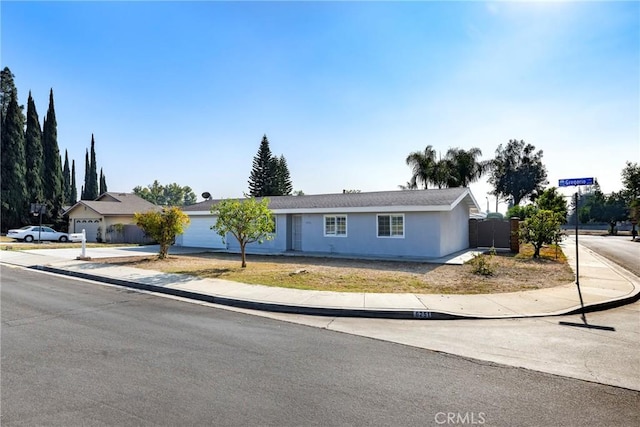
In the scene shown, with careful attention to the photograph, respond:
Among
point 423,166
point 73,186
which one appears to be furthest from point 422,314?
point 73,186

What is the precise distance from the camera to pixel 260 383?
3965mm

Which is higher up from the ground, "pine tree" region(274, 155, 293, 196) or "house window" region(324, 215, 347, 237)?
"pine tree" region(274, 155, 293, 196)

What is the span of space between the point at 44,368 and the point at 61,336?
4.77 ft

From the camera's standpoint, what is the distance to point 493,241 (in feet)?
71.5

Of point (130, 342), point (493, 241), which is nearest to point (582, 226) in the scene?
point (493, 241)

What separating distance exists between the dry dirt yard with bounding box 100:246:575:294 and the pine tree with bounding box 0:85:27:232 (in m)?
34.1

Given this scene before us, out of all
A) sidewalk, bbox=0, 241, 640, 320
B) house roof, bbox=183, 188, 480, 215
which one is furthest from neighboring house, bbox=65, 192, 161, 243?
sidewalk, bbox=0, 241, 640, 320

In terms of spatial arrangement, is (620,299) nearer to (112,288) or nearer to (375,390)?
(375,390)

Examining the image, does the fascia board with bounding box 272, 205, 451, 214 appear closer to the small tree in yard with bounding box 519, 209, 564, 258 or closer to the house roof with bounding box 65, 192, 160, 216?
the small tree in yard with bounding box 519, 209, 564, 258

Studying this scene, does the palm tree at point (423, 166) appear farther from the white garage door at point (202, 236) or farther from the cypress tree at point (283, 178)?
the white garage door at point (202, 236)

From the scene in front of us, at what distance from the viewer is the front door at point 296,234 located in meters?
20.7

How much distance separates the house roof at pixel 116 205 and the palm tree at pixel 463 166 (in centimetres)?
3307

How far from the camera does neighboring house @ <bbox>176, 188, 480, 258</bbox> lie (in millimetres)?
16672

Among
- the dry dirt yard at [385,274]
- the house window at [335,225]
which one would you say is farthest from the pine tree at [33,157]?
the house window at [335,225]
